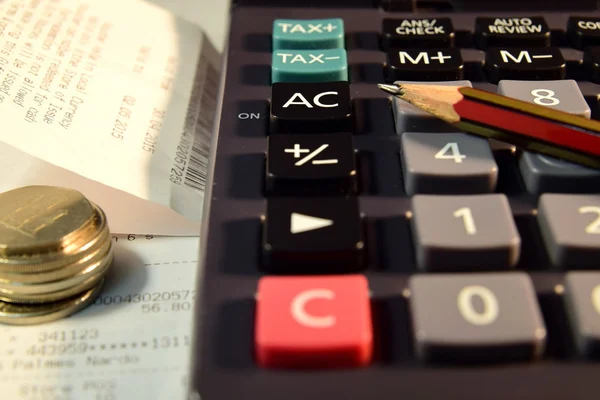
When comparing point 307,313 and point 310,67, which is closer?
point 307,313

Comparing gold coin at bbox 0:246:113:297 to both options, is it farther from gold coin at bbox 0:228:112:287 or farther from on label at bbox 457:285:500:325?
on label at bbox 457:285:500:325

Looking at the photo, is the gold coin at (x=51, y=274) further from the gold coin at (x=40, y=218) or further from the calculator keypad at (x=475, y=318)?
the calculator keypad at (x=475, y=318)

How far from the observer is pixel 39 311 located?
1.01ft

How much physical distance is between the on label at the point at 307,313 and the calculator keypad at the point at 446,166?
72mm

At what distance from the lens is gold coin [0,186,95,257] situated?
0.30 meters

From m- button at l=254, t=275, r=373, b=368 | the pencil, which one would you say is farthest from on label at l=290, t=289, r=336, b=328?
the pencil

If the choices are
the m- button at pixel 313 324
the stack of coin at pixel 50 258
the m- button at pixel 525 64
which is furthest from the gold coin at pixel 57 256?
the m- button at pixel 525 64

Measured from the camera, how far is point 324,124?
1.04 feet

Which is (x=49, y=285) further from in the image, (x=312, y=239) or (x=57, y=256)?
(x=312, y=239)

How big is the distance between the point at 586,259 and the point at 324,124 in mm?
128

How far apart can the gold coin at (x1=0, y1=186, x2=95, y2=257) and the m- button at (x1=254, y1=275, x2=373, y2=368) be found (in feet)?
0.36

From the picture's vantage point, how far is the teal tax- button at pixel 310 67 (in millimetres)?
356

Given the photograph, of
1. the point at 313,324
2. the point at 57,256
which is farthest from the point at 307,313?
the point at 57,256

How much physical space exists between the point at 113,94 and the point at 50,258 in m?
0.13
